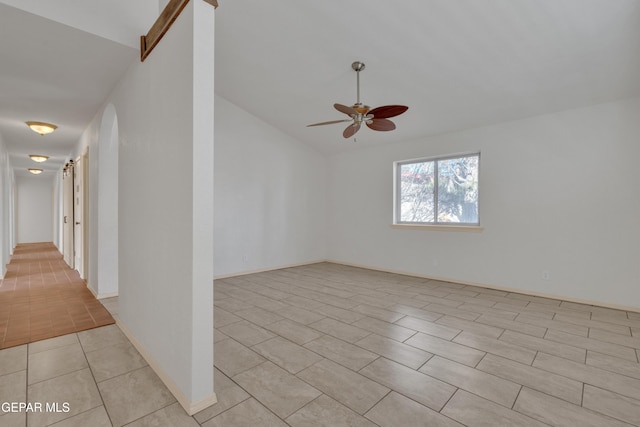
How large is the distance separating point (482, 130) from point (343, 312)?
3.55m

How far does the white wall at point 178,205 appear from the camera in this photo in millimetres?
1731

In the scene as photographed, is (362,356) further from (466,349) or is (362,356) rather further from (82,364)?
(82,364)

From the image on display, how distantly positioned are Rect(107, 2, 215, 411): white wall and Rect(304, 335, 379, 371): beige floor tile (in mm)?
966

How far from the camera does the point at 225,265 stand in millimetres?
5344

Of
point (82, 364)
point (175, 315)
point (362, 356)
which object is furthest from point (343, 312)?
point (82, 364)

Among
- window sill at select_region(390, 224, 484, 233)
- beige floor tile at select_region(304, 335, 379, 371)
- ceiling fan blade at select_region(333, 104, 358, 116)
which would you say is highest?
ceiling fan blade at select_region(333, 104, 358, 116)

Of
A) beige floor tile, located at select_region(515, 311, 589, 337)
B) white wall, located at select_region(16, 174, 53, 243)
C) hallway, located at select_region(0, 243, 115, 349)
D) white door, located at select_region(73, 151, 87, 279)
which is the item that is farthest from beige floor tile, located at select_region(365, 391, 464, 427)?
white wall, located at select_region(16, 174, 53, 243)

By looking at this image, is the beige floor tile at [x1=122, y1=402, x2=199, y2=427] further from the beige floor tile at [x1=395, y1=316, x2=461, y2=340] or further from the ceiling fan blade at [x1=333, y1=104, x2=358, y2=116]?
the ceiling fan blade at [x1=333, y1=104, x2=358, y2=116]

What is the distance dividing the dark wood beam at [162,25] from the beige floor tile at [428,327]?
3.14 metres

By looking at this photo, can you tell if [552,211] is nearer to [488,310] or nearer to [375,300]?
[488,310]

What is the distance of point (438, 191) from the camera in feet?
17.6

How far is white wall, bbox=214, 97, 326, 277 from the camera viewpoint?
5344 mm

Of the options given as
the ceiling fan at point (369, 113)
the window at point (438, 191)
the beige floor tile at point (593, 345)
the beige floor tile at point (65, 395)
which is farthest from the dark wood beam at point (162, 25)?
the window at point (438, 191)

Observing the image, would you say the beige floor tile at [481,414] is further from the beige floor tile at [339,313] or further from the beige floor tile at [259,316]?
the beige floor tile at [259,316]
